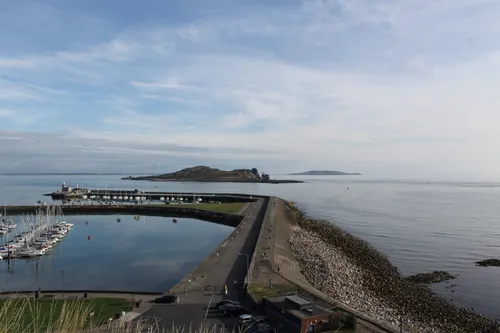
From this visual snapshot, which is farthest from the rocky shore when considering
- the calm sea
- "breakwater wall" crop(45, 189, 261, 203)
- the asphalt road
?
"breakwater wall" crop(45, 189, 261, 203)

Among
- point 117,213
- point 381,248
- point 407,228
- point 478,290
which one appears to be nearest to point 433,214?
point 407,228

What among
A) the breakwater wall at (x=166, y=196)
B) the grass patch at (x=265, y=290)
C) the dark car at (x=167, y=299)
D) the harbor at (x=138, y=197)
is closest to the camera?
the grass patch at (x=265, y=290)

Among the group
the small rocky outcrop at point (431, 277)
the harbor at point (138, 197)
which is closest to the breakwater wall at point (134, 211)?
the harbor at point (138, 197)

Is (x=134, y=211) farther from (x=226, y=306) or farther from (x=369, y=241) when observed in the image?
(x=226, y=306)

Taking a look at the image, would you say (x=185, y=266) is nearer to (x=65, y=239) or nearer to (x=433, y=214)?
(x=65, y=239)

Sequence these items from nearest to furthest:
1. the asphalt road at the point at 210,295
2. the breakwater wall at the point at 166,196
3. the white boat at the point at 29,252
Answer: the asphalt road at the point at 210,295
the white boat at the point at 29,252
the breakwater wall at the point at 166,196

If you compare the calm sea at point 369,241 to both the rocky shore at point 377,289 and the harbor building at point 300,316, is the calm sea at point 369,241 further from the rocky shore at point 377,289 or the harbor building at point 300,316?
the harbor building at point 300,316
